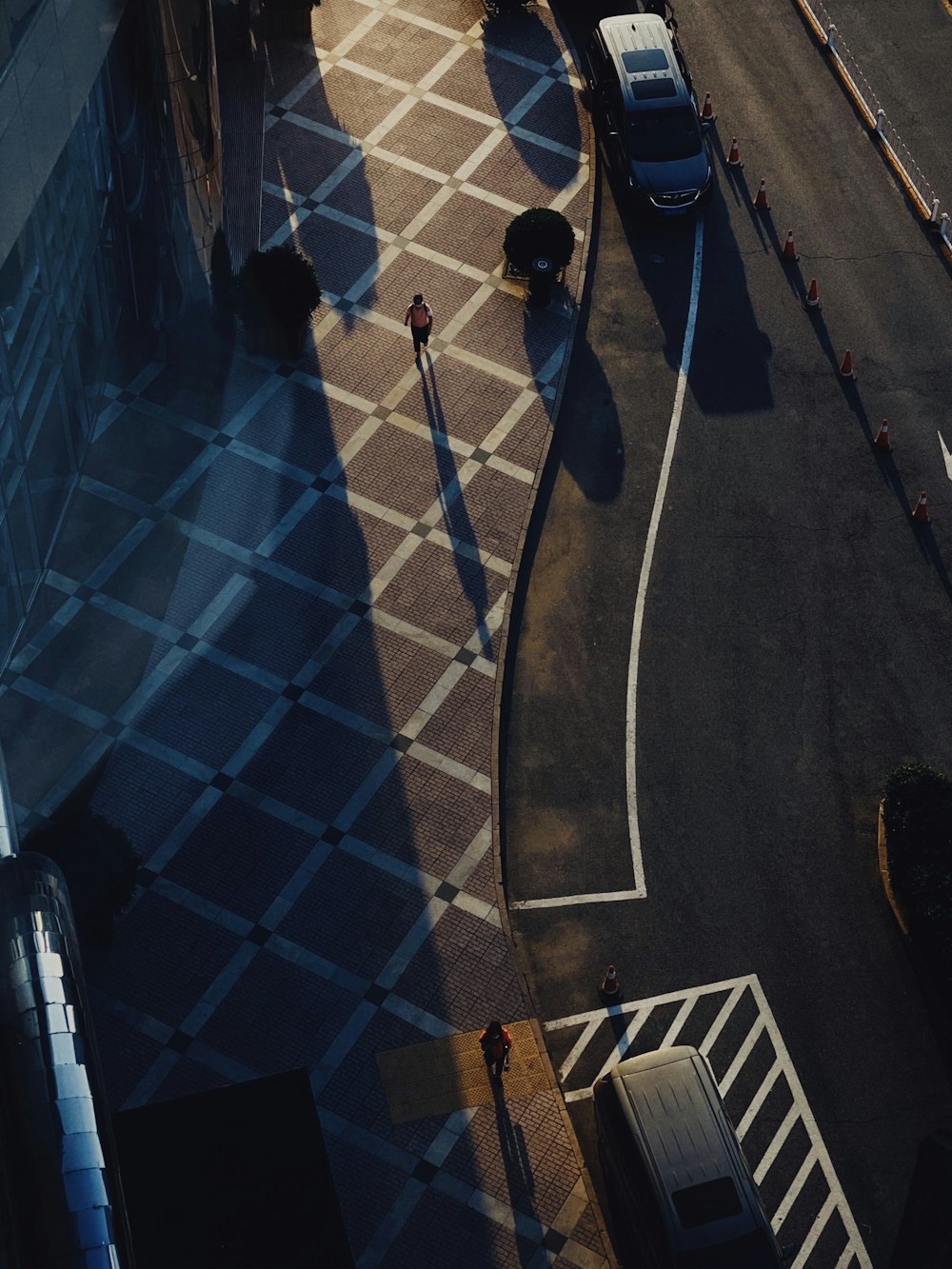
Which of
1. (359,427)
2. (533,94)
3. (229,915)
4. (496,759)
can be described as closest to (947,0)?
(533,94)

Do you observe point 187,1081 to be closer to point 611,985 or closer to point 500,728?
point 611,985

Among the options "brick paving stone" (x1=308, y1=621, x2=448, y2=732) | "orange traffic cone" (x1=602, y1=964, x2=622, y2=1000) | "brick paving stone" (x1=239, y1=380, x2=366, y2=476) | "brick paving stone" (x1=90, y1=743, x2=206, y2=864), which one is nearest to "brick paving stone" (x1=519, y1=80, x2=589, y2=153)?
"brick paving stone" (x1=239, y1=380, x2=366, y2=476)

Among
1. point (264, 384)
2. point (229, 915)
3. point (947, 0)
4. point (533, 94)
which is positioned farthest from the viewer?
point (947, 0)

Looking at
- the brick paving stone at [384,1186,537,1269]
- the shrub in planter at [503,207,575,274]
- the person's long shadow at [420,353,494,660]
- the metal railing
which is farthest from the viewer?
the metal railing

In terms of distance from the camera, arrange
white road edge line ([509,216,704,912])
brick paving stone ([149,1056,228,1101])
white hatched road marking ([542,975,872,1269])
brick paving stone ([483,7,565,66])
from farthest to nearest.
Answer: brick paving stone ([483,7,565,66]) < white road edge line ([509,216,704,912]) < brick paving stone ([149,1056,228,1101]) < white hatched road marking ([542,975,872,1269])

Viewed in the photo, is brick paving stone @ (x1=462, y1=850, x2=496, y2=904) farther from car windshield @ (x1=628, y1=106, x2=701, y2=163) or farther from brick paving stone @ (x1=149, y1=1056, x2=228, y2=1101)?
car windshield @ (x1=628, y1=106, x2=701, y2=163)

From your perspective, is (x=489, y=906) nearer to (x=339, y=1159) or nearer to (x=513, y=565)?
(x=339, y=1159)

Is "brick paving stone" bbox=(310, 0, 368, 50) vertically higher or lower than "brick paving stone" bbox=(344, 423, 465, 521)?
higher
